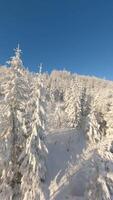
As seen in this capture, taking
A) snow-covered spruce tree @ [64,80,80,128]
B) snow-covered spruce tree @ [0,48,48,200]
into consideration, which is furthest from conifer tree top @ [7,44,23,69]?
snow-covered spruce tree @ [64,80,80,128]

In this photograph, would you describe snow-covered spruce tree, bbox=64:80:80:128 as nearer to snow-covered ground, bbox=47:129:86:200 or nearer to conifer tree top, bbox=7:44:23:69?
snow-covered ground, bbox=47:129:86:200

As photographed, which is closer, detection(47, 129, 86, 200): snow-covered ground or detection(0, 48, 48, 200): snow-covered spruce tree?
detection(0, 48, 48, 200): snow-covered spruce tree

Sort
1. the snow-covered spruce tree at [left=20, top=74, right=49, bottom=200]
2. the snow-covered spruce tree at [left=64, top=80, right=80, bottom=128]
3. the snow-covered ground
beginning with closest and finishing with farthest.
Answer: the snow-covered spruce tree at [left=20, top=74, right=49, bottom=200], the snow-covered ground, the snow-covered spruce tree at [left=64, top=80, right=80, bottom=128]

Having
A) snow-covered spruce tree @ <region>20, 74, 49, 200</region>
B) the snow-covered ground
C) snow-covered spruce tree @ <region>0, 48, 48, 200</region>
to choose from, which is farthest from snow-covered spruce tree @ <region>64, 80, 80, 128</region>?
snow-covered spruce tree @ <region>0, 48, 48, 200</region>

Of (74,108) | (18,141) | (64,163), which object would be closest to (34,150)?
(18,141)

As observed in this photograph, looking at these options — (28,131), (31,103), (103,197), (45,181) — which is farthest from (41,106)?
(45,181)

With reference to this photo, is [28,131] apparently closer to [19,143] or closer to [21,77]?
[19,143]

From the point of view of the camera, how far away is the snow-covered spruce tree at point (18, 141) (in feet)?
86.7

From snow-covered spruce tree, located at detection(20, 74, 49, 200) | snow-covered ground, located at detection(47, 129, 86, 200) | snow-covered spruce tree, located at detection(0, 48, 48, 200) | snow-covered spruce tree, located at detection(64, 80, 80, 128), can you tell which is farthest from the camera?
snow-covered spruce tree, located at detection(64, 80, 80, 128)

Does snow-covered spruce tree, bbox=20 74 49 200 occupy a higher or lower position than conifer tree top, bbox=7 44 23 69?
lower

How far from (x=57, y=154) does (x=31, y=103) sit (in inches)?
979

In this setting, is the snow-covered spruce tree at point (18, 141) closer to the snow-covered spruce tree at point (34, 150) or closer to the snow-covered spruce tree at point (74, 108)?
the snow-covered spruce tree at point (34, 150)

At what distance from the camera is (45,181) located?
40.2m

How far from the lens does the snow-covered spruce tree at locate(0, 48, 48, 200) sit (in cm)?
2642
